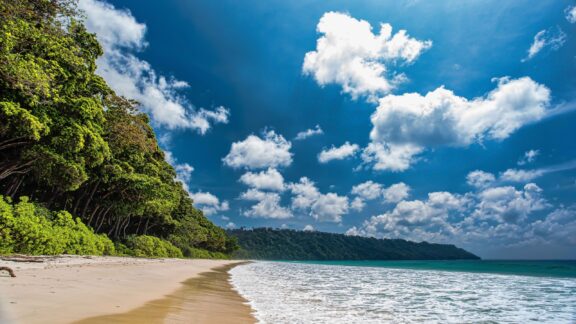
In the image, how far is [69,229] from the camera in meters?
22.7

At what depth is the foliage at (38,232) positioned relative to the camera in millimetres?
15819

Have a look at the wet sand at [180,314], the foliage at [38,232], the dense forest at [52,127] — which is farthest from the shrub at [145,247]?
the wet sand at [180,314]

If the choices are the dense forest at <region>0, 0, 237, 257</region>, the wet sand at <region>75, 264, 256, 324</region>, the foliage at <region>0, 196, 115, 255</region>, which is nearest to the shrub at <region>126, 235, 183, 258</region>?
the dense forest at <region>0, 0, 237, 257</region>

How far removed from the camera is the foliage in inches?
623

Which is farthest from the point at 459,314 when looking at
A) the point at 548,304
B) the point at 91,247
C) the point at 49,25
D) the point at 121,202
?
the point at 121,202

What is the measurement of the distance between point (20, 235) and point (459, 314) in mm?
19352

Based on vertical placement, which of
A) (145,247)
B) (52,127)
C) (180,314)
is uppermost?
(52,127)

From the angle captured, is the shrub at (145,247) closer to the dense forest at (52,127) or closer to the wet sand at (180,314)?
the dense forest at (52,127)

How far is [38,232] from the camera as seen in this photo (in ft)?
58.7

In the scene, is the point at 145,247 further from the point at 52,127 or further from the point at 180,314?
the point at 180,314

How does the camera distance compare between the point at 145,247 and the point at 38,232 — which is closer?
the point at 38,232

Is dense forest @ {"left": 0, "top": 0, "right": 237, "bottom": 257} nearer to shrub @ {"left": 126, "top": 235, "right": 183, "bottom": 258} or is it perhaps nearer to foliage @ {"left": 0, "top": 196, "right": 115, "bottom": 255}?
foliage @ {"left": 0, "top": 196, "right": 115, "bottom": 255}

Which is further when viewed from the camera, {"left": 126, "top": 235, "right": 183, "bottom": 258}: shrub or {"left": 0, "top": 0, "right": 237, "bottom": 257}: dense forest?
{"left": 126, "top": 235, "right": 183, "bottom": 258}: shrub

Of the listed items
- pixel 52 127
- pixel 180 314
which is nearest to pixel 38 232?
pixel 52 127
